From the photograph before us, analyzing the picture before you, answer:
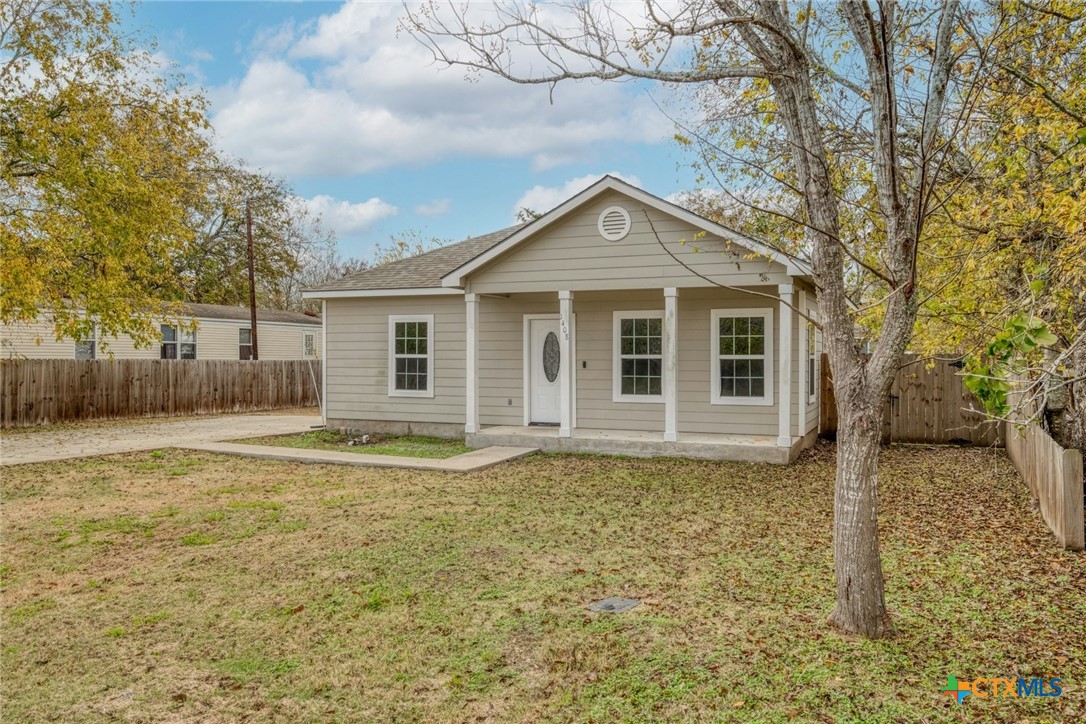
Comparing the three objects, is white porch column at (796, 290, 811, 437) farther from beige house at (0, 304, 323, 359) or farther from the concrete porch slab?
beige house at (0, 304, 323, 359)

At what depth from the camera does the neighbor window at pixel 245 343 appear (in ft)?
81.0

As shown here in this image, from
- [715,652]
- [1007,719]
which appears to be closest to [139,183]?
[715,652]

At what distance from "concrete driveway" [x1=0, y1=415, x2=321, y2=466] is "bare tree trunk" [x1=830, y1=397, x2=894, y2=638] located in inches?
463

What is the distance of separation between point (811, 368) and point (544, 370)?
4974 millimetres

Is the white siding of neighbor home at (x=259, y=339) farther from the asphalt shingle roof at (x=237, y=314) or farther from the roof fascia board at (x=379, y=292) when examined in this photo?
the roof fascia board at (x=379, y=292)

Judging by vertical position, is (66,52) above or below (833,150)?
above

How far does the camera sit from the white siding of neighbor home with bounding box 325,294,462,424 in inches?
526

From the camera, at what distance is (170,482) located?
9336mm

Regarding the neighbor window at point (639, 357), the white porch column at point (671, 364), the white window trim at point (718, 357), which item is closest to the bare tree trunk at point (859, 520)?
the white porch column at point (671, 364)

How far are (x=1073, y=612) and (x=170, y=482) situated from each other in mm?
9788

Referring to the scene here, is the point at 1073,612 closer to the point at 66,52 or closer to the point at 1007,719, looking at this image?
the point at 1007,719

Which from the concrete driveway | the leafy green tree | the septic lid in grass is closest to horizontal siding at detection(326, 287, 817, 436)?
the concrete driveway

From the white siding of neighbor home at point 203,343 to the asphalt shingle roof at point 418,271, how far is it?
666 centimetres

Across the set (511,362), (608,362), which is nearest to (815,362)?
(608,362)
